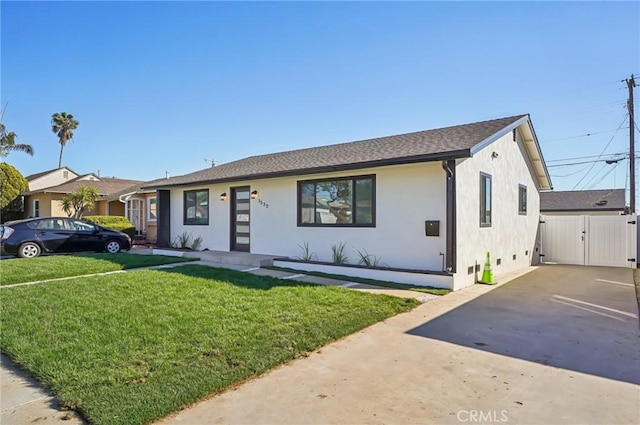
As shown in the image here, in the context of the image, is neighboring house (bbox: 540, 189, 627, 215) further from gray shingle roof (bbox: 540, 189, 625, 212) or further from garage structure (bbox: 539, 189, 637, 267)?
garage structure (bbox: 539, 189, 637, 267)

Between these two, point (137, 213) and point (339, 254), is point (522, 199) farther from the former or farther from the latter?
point (137, 213)

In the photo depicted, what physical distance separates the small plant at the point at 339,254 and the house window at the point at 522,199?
6.22 meters

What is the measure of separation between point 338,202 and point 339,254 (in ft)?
4.37

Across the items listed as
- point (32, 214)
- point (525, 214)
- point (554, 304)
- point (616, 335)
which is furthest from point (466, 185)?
point (32, 214)

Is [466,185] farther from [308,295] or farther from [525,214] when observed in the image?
[525,214]

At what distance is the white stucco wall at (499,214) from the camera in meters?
8.17

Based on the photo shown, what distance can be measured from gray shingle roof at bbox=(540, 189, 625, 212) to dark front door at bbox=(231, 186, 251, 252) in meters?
20.9

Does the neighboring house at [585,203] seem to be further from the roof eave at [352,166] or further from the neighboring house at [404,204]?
the roof eave at [352,166]

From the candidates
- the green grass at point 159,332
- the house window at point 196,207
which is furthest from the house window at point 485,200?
the house window at point 196,207

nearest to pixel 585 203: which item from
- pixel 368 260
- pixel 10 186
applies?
pixel 368 260

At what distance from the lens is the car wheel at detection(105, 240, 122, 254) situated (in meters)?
13.0

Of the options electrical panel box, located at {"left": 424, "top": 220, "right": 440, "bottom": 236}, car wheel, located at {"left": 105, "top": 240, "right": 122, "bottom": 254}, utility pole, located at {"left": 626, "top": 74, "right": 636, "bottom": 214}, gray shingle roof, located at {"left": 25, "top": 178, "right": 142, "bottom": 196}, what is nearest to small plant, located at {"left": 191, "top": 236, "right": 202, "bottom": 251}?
car wheel, located at {"left": 105, "top": 240, "right": 122, "bottom": 254}

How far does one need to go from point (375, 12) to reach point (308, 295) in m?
7.12

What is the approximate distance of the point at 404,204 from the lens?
337 inches
